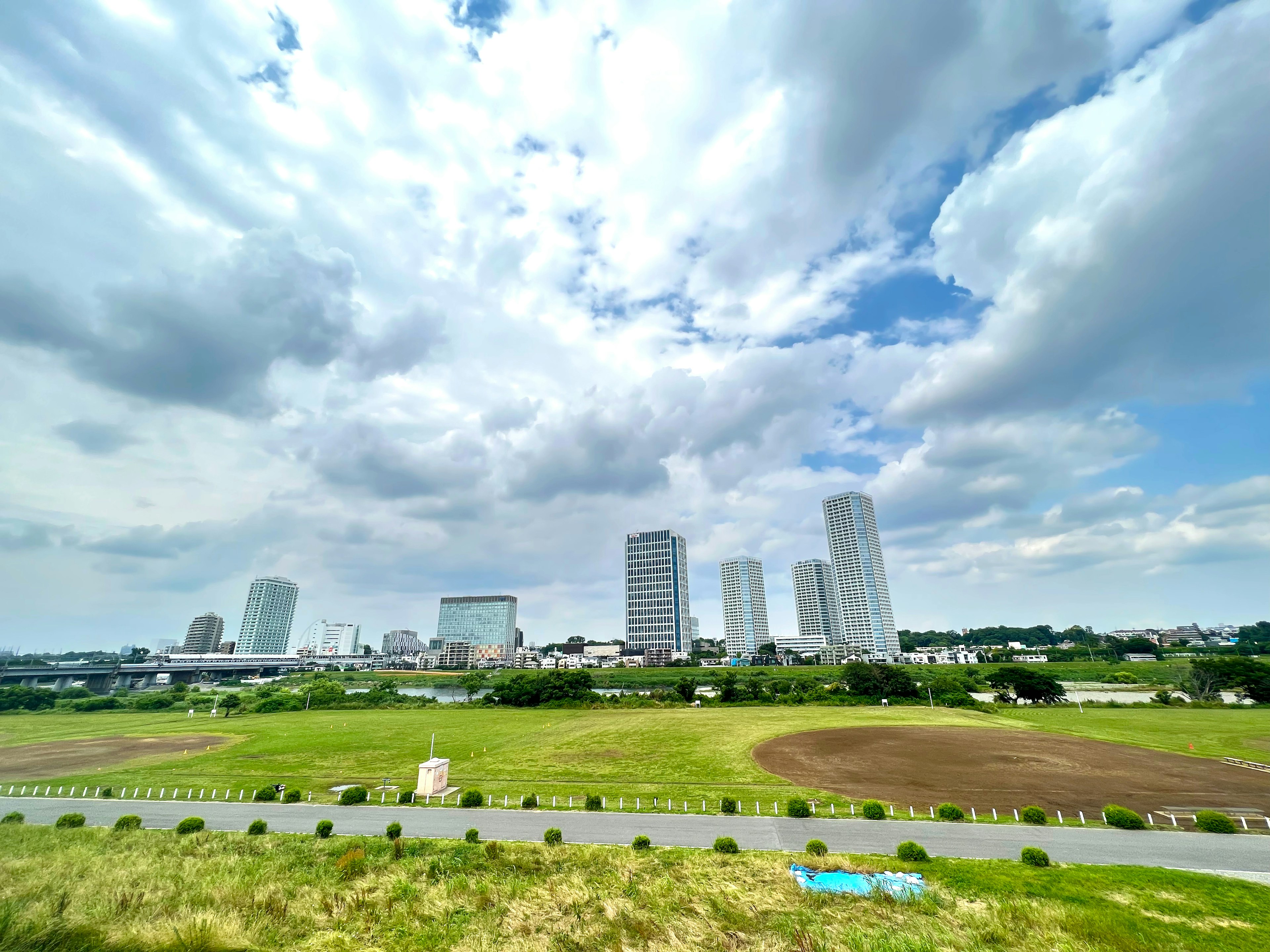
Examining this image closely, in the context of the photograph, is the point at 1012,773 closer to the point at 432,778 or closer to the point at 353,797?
the point at 432,778

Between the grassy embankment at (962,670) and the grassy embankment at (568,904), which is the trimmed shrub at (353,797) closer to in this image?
the grassy embankment at (568,904)

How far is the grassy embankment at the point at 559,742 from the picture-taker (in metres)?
45.5

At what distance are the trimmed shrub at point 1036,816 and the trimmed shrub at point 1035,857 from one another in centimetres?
830

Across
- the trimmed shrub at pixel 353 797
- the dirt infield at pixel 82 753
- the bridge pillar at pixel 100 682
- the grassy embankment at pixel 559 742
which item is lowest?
the grassy embankment at pixel 559 742

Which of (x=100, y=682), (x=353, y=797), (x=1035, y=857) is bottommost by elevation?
(x=353, y=797)

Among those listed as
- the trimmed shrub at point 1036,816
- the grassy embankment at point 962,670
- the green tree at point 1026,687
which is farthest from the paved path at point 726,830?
the grassy embankment at point 962,670

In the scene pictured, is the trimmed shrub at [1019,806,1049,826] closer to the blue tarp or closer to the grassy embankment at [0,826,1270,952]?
the grassy embankment at [0,826,1270,952]

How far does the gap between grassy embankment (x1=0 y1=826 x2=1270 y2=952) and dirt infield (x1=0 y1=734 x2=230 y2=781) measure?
32.8m

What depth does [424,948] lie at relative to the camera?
18.8 meters

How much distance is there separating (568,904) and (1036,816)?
3109cm

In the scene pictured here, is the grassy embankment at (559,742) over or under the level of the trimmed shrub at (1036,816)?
under

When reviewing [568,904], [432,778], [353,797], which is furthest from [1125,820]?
[353,797]

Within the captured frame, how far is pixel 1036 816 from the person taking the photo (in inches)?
1310

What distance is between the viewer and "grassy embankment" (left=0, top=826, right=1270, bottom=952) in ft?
60.2
